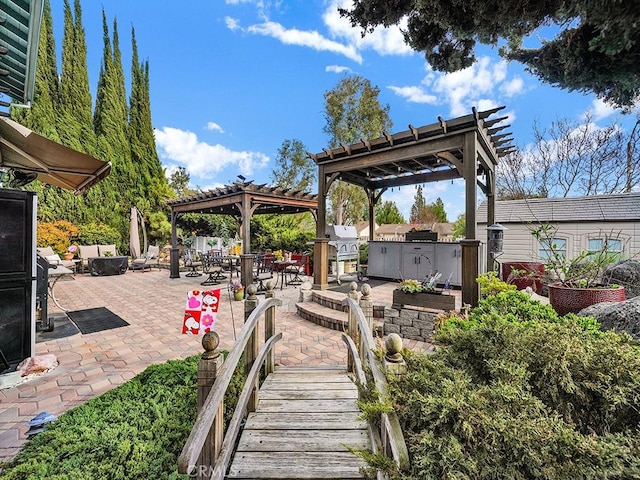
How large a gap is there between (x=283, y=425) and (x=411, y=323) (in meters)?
2.78

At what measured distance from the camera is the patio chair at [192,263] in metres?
11.4

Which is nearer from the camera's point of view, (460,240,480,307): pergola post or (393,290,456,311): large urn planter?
(393,290,456,311): large urn planter

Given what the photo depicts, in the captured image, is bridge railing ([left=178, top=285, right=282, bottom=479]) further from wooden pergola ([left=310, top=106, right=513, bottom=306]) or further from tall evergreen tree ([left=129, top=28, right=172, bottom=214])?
tall evergreen tree ([left=129, top=28, right=172, bottom=214])

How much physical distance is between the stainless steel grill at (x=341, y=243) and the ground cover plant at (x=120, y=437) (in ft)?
18.3

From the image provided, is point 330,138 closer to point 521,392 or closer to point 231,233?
point 231,233

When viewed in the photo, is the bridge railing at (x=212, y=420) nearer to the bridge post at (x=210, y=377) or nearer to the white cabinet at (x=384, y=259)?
the bridge post at (x=210, y=377)

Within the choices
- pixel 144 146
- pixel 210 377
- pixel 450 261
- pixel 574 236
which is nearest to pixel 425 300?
pixel 450 261

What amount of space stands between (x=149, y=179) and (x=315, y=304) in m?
15.8

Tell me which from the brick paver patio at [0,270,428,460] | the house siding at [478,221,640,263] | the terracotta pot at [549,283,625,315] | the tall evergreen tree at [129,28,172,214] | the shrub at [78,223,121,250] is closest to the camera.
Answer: the brick paver patio at [0,270,428,460]

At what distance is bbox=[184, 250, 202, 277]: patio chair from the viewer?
11.4 m

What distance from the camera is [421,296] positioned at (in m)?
4.34

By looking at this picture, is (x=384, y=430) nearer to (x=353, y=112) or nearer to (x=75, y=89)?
(x=353, y=112)

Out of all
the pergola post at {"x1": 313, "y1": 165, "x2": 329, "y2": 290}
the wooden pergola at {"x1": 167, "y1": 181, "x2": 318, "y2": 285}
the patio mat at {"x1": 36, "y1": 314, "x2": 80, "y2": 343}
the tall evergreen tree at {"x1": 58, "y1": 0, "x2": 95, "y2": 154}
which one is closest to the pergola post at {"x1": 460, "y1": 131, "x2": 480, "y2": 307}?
the pergola post at {"x1": 313, "y1": 165, "x2": 329, "y2": 290}

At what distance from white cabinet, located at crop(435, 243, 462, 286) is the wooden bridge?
4.59 meters
